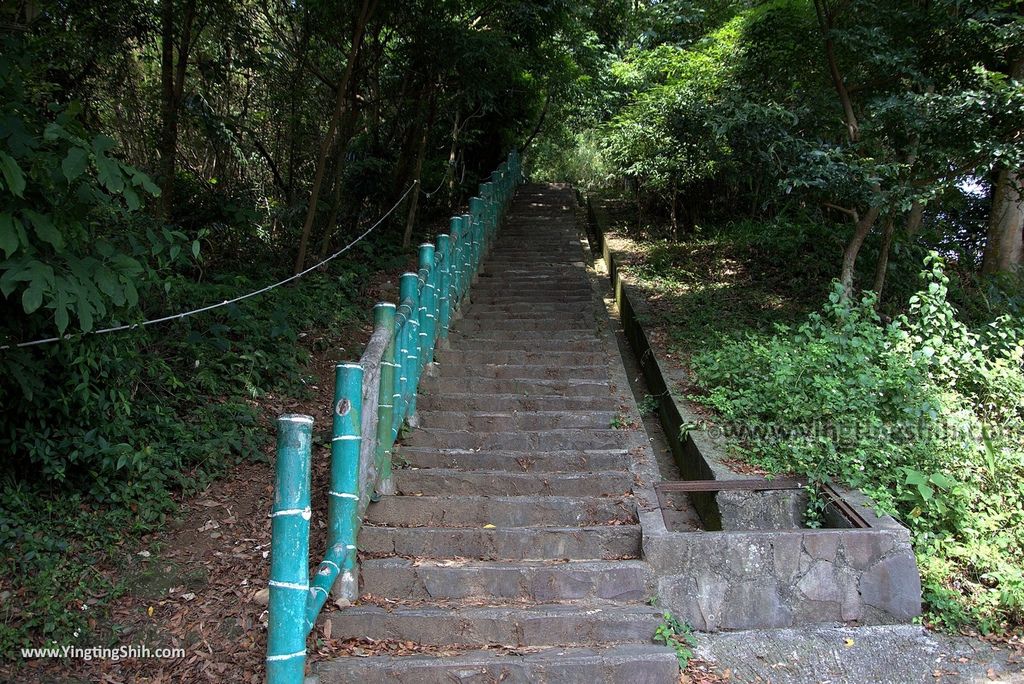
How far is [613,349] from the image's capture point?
6734mm

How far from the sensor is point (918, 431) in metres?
4.48

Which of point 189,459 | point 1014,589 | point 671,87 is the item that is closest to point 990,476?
point 1014,589

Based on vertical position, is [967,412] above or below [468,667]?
above

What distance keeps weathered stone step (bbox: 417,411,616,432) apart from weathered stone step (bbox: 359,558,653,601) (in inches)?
57.2

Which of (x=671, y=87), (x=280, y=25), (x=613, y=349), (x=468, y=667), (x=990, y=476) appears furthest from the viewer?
(x=671, y=87)

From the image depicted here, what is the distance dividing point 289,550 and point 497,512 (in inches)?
70.8

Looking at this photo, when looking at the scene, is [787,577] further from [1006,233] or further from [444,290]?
[1006,233]

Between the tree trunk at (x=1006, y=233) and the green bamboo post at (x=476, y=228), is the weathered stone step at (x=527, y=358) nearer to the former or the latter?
the green bamboo post at (x=476, y=228)

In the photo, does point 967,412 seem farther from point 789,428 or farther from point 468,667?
point 468,667

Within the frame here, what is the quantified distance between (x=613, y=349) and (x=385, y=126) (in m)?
6.56

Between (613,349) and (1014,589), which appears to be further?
(613,349)

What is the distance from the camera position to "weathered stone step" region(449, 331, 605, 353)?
648 centimetres

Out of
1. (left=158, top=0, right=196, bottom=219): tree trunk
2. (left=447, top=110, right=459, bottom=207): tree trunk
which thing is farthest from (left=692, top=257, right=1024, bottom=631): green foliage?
(left=447, top=110, right=459, bottom=207): tree trunk

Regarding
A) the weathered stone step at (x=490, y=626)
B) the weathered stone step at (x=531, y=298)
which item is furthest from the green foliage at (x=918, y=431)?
the weathered stone step at (x=531, y=298)
